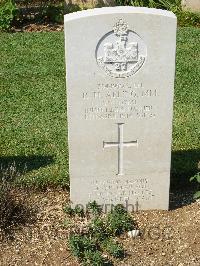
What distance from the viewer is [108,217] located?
5.52 meters

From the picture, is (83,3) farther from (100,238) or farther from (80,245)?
(80,245)

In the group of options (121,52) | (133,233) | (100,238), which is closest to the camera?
(121,52)

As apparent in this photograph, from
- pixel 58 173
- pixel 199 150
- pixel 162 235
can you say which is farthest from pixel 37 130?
pixel 162 235

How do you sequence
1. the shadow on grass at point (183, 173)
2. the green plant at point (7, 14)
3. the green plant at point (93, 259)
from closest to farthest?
the green plant at point (93, 259)
the shadow on grass at point (183, 173)
the green plant at point (7, 14)

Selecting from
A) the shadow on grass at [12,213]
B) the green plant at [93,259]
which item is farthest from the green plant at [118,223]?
the shadow on grass at [12,213]

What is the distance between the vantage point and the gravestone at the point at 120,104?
194 inches

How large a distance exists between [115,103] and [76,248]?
4.48 ft

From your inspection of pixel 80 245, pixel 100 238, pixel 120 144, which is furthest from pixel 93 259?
pixel 120 144

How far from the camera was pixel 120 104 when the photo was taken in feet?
17.3

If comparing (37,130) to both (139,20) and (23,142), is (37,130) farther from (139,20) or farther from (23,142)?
(139,20)

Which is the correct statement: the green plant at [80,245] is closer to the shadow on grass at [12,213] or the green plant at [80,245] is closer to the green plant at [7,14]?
the shadow on grass at [12,213]

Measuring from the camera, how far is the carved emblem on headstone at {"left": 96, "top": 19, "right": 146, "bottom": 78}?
4961mm

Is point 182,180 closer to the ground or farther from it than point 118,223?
farther from it

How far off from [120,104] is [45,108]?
296 centimetres
